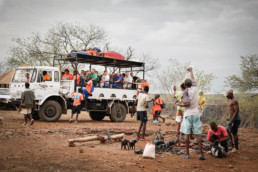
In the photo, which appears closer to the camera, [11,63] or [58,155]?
[58,155]

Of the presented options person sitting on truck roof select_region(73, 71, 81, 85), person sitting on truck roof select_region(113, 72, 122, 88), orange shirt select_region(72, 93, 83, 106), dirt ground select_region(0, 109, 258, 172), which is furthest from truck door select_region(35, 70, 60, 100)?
dirt ground select_region(0, 109, 258, 172)

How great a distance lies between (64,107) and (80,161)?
27.8 ft

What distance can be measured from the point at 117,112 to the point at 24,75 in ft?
18.0

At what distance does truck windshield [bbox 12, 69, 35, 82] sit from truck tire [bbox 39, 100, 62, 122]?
56.2 inches

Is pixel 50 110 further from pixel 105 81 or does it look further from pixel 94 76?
pixel 105 81

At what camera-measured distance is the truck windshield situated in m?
13.3

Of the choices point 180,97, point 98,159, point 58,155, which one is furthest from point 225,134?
point 58,155

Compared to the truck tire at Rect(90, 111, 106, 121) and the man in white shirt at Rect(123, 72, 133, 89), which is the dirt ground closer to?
the man in white shirt at Rect(123, 72, 133, 89)

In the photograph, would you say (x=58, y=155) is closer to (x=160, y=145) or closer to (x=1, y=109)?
(x=160, y=145)

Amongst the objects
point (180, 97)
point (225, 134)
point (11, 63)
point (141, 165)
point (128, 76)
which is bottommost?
point (141, 165)

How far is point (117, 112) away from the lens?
1579cm

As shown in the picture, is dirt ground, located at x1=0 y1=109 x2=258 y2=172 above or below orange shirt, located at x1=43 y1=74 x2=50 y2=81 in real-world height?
below

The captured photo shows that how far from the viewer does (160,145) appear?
7.08 m

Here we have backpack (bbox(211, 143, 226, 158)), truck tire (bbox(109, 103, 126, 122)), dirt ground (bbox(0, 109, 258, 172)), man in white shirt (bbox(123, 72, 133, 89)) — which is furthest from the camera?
man in white shirt (bbox(123, 72, 133, 89))
